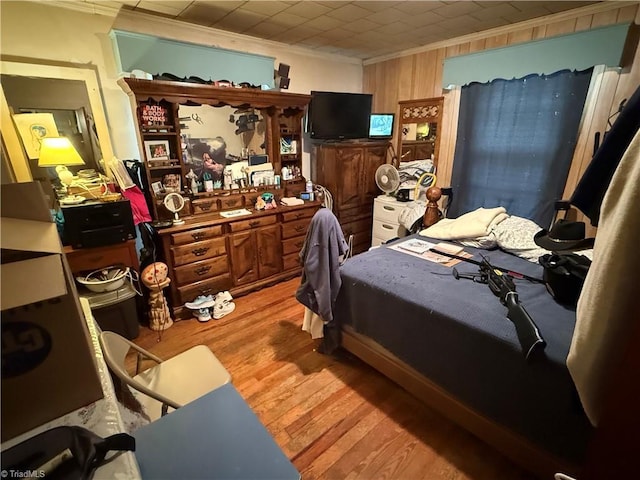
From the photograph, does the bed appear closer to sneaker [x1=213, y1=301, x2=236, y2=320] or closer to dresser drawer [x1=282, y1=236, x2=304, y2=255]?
sneaker [x1=213, y1=301, x2=236, y2=320]

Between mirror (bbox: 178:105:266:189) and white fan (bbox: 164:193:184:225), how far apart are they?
36cm

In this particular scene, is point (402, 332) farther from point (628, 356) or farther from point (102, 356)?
point (102, 356)

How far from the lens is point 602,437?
0.67 metres

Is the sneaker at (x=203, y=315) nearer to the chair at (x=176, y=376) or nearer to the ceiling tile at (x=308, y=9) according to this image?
the chair at (x=176, y=376)

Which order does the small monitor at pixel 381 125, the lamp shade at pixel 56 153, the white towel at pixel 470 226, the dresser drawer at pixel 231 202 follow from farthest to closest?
the small monitor at pixel 381 125, the dresser drawer at pixel 231 202, the white towel at pixel 470 226, the lamp shade at pixel 56 153

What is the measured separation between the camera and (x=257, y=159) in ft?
10.7

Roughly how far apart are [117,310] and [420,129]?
365 cm

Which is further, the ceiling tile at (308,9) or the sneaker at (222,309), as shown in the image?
the sneaker at (222,309)

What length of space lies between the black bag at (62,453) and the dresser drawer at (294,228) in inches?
105

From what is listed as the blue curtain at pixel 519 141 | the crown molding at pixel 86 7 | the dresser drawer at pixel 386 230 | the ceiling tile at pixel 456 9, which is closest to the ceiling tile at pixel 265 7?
the crown molding at pixel 86 7

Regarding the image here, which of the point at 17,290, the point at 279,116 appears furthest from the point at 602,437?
the point at 279,116

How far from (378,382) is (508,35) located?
3.31 m

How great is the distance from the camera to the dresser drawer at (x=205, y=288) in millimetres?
2684

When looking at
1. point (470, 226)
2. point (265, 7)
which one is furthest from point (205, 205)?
point (470, 226)
